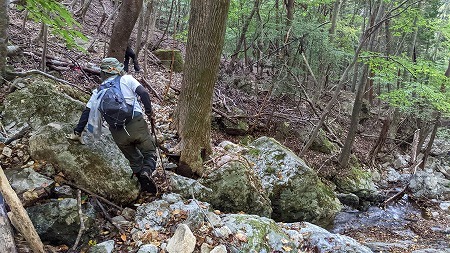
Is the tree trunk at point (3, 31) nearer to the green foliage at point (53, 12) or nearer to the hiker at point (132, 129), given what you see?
the green foliage at point (53, 12)

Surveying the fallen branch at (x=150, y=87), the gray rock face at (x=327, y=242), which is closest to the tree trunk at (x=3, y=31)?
the fallen branch at (x=150, y=87)

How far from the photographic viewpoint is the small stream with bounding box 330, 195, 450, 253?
697 cm

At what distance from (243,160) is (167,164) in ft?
5.67

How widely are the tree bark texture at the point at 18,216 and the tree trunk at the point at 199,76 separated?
102 inches

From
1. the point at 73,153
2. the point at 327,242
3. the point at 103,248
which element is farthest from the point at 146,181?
the point at 327,242

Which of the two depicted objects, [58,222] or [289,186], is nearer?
[58,222]

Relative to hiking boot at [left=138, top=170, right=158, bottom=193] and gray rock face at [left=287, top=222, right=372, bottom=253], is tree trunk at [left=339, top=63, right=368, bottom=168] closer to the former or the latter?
gray rock face at [left=287, top=222, right=372, bottom=253]

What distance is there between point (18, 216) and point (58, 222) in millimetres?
704

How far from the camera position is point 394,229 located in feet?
27.4

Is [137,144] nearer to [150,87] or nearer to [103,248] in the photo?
[103,248]

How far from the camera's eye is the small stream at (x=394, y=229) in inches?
275

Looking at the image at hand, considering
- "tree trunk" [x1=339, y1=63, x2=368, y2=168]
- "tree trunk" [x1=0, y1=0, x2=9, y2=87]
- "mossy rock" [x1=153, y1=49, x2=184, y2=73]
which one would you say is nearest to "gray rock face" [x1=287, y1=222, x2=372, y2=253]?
"tree trunk" [x1=0, y1=0, x2=9, y2=87]

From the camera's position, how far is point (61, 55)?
9.06m

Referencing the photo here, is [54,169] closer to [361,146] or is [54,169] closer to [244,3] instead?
[244,3]
